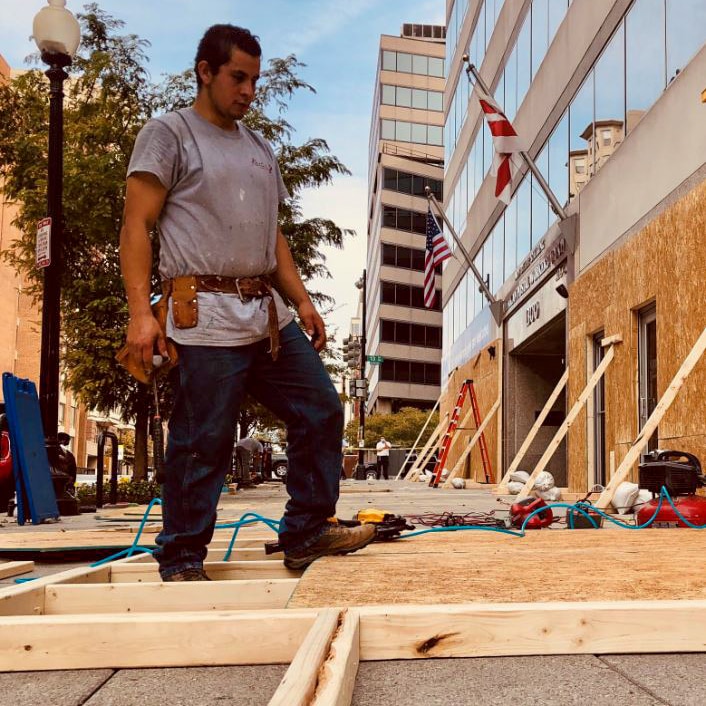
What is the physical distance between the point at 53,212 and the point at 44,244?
0.50 meters

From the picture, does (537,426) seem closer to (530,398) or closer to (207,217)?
(530,398)

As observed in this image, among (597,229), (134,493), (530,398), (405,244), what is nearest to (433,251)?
(530,398)

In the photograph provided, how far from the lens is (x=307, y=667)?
1.59 m

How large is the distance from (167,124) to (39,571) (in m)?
2.25

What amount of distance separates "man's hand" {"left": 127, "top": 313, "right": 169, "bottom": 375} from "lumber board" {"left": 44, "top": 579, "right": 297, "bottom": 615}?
767 mm

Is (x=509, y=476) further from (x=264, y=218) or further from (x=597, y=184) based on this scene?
(x=264, y=218)

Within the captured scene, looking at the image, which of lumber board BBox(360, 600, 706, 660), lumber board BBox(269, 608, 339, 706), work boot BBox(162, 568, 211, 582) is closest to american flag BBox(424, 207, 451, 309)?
A: work boot BBox(162, 568, 211, 582)

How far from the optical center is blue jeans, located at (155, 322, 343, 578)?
3.22 metres

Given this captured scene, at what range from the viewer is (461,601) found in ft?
8.06

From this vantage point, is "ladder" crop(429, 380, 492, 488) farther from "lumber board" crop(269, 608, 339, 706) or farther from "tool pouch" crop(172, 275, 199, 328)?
"lumber board" crop(269, 608, 339, 706)

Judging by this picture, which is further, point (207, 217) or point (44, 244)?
point (44, 244)

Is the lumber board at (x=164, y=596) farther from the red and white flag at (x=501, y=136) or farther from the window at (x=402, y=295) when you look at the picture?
the window at (x=402, y=295)

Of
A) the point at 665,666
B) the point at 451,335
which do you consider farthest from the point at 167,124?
the point at 451,335

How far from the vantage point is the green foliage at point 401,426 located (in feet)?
183
